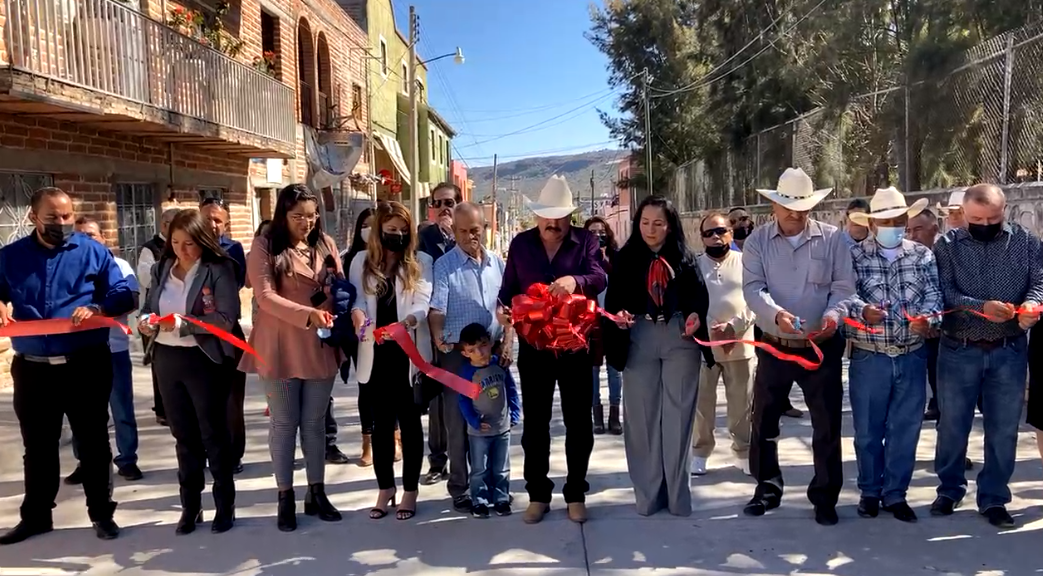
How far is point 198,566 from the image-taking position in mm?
3994

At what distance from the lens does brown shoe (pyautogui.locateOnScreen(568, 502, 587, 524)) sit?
4453 mm

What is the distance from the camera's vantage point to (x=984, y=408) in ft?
14.5

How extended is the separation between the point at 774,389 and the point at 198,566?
3168 mm

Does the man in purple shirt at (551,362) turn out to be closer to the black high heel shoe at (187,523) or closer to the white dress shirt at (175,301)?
the white dress shirt at (175,301)

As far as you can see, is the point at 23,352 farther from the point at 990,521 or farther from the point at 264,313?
the point at 990,521

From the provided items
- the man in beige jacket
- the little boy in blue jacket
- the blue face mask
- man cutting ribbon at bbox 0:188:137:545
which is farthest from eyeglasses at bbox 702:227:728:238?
man cutting ribbon at bbox 0:188:137:545

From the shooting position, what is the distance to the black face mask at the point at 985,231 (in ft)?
13.8

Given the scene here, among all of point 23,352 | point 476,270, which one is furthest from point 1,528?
point 476,270

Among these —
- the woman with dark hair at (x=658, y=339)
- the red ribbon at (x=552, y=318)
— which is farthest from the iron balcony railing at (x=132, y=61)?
the woman with dark hair at (x=658, y=339)

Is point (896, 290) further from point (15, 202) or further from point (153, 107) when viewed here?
point (153, 107)

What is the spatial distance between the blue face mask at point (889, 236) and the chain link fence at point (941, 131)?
358cm

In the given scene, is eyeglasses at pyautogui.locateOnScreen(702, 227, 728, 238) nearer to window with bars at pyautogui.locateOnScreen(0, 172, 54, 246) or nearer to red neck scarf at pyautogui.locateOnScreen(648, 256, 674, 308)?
red neck scarf at pyautogui.locateOnScreen(648, 256, 674, 308)

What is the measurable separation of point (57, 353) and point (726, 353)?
376 cm

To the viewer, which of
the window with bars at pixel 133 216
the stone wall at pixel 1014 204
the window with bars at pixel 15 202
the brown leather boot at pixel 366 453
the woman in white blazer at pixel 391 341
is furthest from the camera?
the window with bars at pixel 133 216
